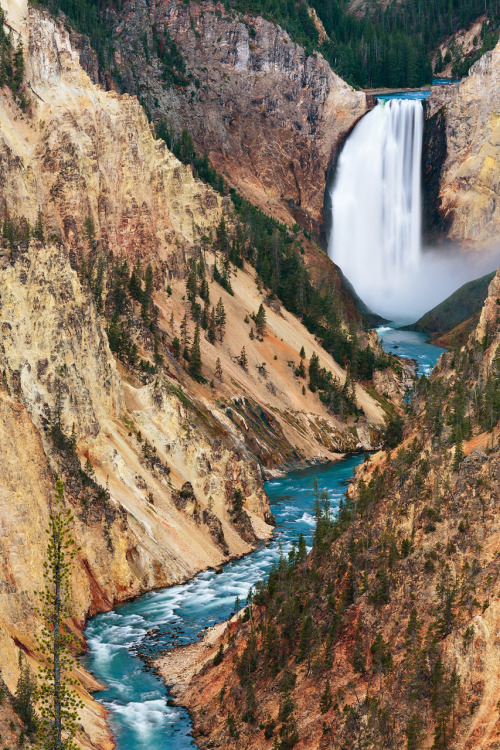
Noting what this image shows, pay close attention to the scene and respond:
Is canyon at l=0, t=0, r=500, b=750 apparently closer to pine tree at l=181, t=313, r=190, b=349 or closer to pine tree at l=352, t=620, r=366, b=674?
pine tree at l=352, t=620, r=366, b=674

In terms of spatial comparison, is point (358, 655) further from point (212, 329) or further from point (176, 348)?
point (212, 329)

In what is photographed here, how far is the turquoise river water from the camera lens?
154 ft

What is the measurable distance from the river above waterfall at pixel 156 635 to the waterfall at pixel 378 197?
10324 centimetres

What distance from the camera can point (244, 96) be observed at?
559 ft

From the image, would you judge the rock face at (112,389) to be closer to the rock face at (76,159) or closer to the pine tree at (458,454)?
the rock face at (76,159)

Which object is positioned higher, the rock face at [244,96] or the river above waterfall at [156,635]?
the rock face at [244,96]

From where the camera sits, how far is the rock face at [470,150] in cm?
18425

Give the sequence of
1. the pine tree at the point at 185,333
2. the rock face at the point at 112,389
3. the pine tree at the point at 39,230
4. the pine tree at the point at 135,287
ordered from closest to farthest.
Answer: the rock face at the point at 112,389 → the pine tree at the point at 39,230 → the pine tree at the point at 135,287 → the pine tree at the point at 185,333

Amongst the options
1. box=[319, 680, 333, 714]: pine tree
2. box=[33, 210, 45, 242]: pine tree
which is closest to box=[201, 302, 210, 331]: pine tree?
box=[33, 210, 45, 242]: pine tree

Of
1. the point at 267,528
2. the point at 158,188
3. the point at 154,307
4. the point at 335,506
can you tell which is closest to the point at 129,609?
the point at 267,528

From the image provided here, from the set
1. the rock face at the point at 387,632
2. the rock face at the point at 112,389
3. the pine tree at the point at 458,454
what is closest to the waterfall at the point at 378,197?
the rock face at the point at 112,389

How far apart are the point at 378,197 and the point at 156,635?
135 meters

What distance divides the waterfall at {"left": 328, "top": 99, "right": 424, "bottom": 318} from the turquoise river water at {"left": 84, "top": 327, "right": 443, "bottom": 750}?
98.7 meters

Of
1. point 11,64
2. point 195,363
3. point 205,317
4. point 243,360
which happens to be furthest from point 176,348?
point 11,64
